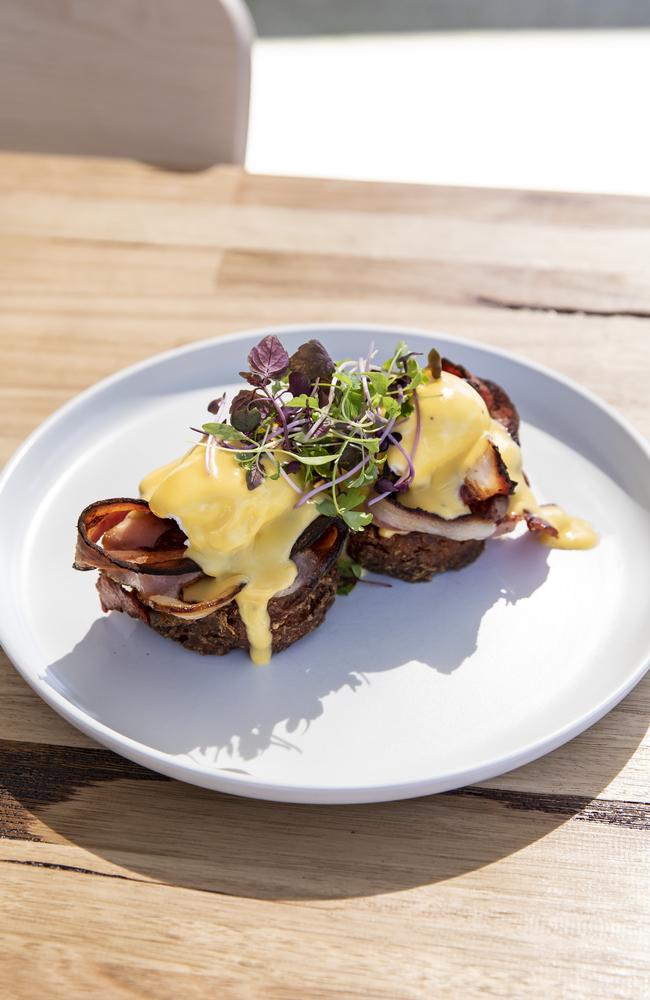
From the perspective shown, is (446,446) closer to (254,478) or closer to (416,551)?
(416,551)

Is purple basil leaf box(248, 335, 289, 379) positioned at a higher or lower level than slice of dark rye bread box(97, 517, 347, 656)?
higher

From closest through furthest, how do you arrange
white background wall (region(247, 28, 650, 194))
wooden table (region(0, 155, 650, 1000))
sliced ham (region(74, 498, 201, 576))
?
wooden table (region(0, 155, 650, 1000)), sliced ham (region(74, 498, 201, 576)), white background wall (region(247, 28, 650, 194))

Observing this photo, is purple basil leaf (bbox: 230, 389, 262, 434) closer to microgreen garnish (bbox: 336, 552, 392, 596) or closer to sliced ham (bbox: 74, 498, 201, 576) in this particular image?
sliced ham (bbox: 74, 498, 201, 576)

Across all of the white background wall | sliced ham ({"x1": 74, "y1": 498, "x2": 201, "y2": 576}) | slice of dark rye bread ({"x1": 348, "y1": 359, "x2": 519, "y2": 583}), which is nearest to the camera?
sliced ham ({"x1": 74, "y1": 498, "x2": 201, "y2": 576})

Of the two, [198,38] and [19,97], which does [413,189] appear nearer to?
[198,38]

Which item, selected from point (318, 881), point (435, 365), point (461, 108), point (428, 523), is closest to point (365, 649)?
point (428, 523)

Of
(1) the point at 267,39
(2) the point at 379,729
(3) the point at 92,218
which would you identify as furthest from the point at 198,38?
(1) the point at 267,39

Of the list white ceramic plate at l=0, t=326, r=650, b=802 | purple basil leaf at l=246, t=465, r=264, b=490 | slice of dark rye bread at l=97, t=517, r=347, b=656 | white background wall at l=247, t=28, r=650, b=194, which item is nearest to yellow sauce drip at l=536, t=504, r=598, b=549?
white ceramic plate at l=0, t=326, r=650, b=802

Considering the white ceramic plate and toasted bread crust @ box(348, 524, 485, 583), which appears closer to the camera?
the white ceramic plate
